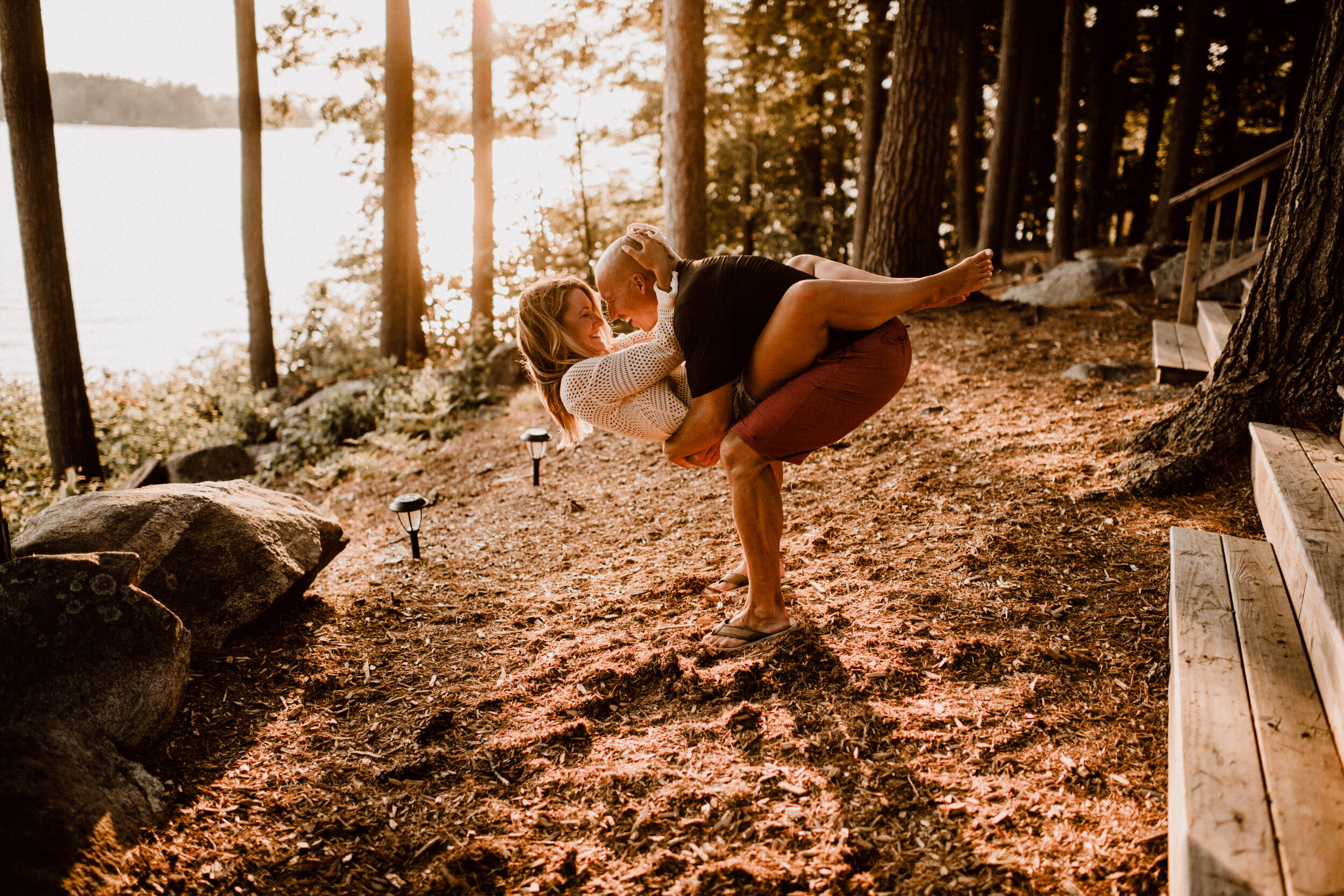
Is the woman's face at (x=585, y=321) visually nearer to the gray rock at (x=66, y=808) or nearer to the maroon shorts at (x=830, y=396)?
the maroon shorts at (x=830, y=396)

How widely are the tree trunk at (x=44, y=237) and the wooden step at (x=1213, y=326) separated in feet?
27.8

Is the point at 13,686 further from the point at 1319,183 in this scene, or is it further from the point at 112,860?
the point at 1319,183

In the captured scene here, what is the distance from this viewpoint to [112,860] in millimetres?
1948

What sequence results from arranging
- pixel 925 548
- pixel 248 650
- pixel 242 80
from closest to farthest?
pixel 248 650 < pixel 925 548 < pixel 242 80

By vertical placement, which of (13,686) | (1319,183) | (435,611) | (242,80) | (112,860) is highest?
(242,80)

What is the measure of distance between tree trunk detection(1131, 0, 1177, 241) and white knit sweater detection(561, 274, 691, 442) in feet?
58.9

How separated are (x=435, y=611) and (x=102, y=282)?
27.8 m

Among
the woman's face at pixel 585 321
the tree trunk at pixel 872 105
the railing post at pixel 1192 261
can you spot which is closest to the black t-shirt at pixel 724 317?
the woman's face at pixel 585 321

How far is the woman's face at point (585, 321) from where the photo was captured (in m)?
3.10

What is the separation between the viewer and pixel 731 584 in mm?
3564

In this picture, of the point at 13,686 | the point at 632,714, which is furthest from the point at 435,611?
the point at 13,686

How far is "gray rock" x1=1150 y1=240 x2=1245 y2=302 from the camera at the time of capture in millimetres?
8094

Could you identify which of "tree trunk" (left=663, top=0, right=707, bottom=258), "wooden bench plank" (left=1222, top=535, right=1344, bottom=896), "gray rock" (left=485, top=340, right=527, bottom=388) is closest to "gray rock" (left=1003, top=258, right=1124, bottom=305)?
"tree trunk" (left=663, top=0, right=707, bottom=258)

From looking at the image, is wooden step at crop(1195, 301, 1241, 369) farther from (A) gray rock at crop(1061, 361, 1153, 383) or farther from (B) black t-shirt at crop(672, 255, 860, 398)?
(B) black t-shirt at crop(672, 255, 860, 398)
